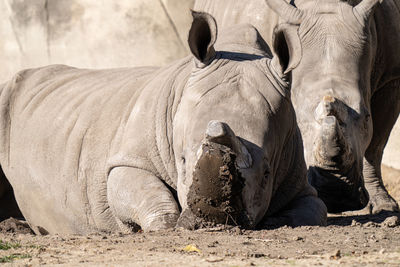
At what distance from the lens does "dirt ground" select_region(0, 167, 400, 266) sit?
3.75m

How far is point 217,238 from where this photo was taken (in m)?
4.27

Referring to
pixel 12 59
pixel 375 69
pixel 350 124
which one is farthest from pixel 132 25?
pixel 350 124

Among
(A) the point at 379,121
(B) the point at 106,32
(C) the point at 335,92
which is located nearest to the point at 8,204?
(C) the point at 335,92

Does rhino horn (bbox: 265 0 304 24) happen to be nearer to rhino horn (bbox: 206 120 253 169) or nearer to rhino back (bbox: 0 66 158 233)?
rhino back (bbox: 0 66 158 233)

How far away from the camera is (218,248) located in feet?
13.3

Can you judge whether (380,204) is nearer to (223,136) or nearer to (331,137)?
(331,137)

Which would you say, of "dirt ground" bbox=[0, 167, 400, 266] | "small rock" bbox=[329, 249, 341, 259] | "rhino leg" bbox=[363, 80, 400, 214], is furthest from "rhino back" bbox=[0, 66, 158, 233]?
"rhino leg" bbox=[363, 80, 400, 214]

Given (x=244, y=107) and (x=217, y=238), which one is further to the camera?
(x=244, y=107)

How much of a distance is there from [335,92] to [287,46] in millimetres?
2012

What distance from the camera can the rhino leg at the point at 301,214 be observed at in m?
5.26

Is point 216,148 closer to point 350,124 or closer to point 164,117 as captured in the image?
point 164,117

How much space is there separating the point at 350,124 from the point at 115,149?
2.03 meters

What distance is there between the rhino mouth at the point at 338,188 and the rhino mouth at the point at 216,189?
8.13 ft

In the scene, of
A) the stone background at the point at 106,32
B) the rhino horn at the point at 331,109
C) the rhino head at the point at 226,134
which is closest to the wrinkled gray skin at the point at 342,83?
the rhino horn at the point at 331,109
